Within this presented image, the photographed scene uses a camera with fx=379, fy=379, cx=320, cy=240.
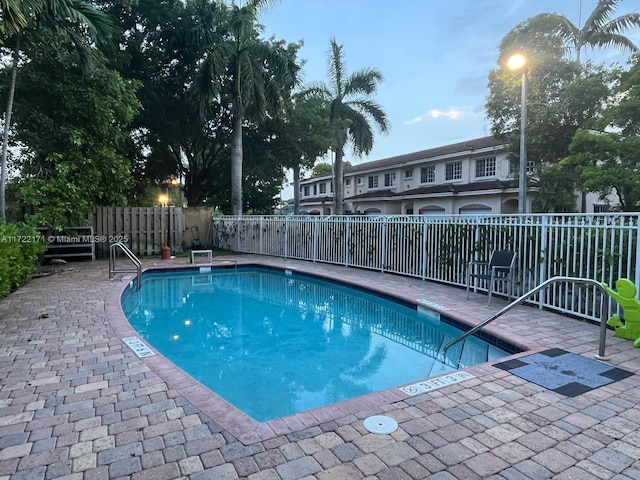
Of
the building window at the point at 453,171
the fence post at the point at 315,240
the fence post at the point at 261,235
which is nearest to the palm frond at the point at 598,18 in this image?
the building window at the point at 453,171

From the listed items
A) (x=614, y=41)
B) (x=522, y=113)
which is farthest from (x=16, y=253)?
(x=614, y=41)

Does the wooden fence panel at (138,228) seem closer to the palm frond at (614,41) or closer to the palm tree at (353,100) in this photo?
the palm tree at (353,100)

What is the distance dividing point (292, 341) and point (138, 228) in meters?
10.6

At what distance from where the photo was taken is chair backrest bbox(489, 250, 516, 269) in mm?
6423

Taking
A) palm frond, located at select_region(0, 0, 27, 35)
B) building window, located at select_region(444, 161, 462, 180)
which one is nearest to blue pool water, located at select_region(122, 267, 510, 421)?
palm frond, located at select_region(0, 0, 27, 35)

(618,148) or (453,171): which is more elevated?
(453,171)

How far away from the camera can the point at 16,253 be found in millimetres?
7164

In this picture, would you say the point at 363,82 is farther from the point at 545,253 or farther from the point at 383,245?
the point at 545,253

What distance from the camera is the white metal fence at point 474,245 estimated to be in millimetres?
5277

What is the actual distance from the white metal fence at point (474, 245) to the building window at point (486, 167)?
1289 cm

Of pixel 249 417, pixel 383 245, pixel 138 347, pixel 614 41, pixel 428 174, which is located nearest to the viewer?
pixel 249 417

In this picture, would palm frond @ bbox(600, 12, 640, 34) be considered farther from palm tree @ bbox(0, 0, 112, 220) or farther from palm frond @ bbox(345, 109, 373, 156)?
palm tree @ bbox(0, 0, 112, 220)

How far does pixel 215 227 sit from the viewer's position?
54.2 ft

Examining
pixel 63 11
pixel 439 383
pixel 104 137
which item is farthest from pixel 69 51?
pixel 439 383
